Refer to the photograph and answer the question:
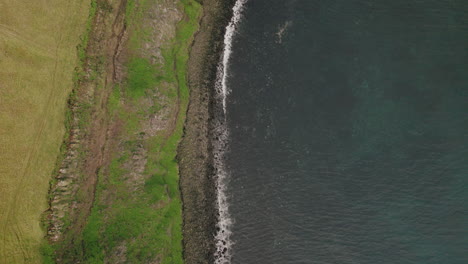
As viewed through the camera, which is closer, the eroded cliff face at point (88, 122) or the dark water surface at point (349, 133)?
the eroded cliff face at point (88, 122)

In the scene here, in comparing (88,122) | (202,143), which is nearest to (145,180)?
(202,143)

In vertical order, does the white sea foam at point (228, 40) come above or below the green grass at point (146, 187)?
above

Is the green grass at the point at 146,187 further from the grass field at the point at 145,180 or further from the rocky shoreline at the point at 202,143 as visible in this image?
the rocky shoreline at the point at 202,143

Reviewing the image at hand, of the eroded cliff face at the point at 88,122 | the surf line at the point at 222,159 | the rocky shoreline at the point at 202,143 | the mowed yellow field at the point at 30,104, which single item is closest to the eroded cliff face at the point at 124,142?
the eroded cliff face at the point at 88,122

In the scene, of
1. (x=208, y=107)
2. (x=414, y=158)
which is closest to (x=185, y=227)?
(x=208, y=107)

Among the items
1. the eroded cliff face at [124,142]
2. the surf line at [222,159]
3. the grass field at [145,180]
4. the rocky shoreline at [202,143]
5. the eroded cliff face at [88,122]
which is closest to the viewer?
the eroded cliff face at [88,122]

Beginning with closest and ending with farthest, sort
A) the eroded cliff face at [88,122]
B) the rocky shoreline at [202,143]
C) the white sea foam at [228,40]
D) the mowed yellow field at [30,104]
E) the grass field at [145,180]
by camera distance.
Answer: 1. the mowed yellow field at [30,104]
2. the eroded cliff face at [88,122]
3. the grass field at [145,180]
4. the rocky shoreline at [202,143]
5. the white sea foam at [228,40]
